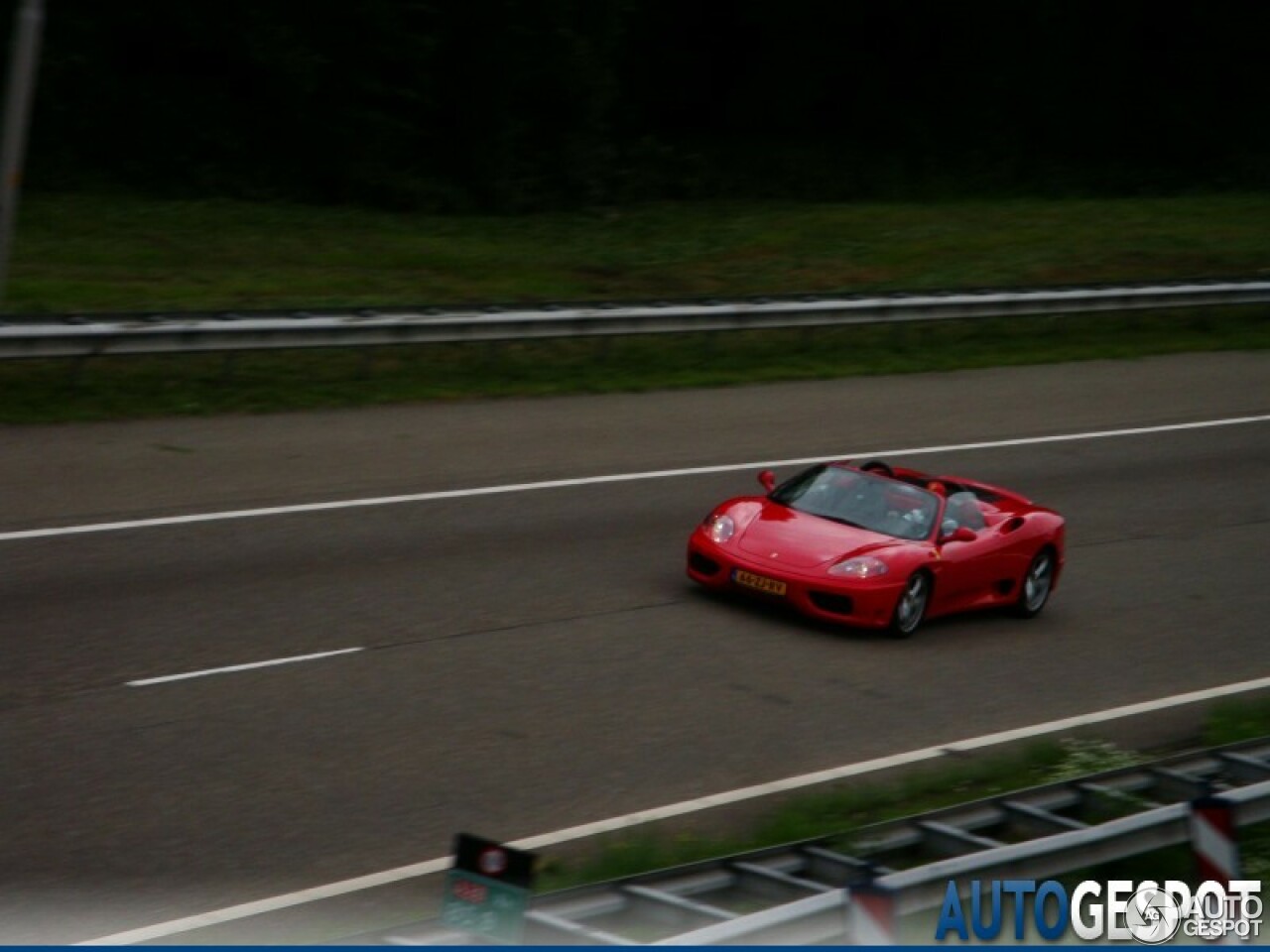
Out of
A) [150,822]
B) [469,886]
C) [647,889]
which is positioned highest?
[469,886]

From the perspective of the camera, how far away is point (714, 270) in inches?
1227

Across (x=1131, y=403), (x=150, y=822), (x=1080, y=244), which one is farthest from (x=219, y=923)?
(x=1080, y=244)

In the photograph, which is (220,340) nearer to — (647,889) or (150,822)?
(150,822)

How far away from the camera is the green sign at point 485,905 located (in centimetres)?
499

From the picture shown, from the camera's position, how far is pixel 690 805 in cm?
950

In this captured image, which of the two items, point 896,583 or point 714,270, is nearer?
point 896,583

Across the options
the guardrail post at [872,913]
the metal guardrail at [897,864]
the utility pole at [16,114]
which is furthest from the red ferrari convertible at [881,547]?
the utility pole at [16,114]

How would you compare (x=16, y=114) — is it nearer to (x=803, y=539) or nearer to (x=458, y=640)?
(x=458, y=640)

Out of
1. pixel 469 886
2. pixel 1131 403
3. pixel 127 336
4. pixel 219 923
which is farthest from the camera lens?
pixel 1131 403

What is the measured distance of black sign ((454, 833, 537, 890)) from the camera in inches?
195

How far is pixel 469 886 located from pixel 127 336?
572 inches

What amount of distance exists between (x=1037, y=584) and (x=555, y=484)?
468cm

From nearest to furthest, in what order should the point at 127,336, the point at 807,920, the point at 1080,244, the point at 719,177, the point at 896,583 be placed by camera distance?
the point at 807,920
the point at 896,583
the point at 127,336
the point at 1080,244
the point at 719,177

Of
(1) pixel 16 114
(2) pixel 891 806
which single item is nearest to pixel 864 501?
(2) pixel 891 806
